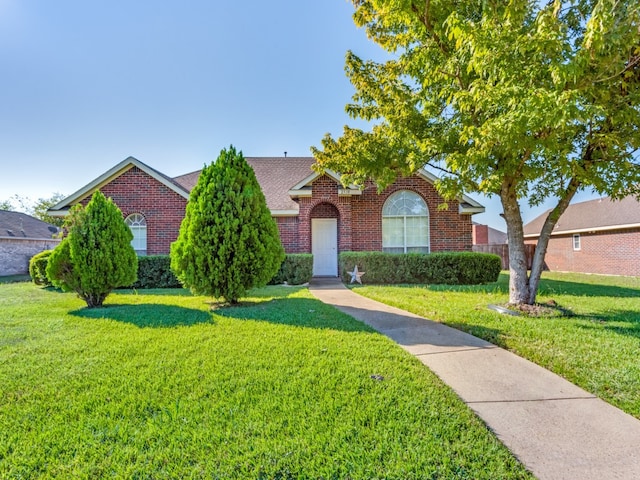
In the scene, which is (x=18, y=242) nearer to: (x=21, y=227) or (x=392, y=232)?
(x=21, y=227)

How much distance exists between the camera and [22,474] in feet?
6.76

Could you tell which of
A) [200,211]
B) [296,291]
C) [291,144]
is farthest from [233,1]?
[291,144]

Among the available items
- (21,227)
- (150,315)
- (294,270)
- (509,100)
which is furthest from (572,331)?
(21,227)

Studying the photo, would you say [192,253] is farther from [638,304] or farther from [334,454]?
[638,304]

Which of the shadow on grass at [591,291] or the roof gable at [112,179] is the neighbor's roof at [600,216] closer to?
the shadow on grass at [591,291]

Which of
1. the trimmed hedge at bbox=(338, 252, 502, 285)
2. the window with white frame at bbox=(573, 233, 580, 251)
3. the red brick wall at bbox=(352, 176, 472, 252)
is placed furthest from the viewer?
the window with white frame at bbox=(573, 233, 580, 251)

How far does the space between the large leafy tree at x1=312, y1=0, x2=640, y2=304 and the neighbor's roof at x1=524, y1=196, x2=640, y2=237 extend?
12353mm

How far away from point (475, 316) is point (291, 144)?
14972mm

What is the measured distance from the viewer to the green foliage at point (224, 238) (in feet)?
22.4

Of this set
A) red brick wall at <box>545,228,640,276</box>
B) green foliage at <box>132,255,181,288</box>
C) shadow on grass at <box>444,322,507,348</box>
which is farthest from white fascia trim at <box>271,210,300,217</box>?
red brick wall at <box>545,228,640,276</box>

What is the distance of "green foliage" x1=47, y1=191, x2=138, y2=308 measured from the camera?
23.7 feet

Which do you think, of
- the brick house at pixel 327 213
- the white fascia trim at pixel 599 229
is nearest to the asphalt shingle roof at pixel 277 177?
the brick house at pixel 327 213

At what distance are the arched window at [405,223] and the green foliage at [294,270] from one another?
369 cm

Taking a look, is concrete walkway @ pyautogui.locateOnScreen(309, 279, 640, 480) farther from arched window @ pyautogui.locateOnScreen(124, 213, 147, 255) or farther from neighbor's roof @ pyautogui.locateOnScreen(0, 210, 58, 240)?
neighbor's roof @ pyautogui.locateOnScreen(0, 210, 58, 240)
